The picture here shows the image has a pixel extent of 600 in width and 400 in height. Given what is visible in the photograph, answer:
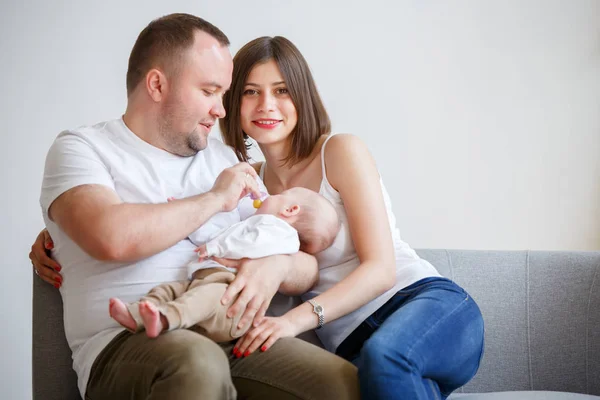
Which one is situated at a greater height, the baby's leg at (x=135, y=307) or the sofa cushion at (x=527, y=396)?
the baby's leg at (x=135, y=307)

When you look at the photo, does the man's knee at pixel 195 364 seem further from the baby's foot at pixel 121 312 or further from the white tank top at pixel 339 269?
the white tank top at pixel 339 269

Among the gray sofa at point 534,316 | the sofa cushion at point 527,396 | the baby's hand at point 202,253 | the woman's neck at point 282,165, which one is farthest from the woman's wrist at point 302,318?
the gray sofa at point 534,316

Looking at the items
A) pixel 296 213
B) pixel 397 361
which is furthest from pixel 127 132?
pixel 397 361

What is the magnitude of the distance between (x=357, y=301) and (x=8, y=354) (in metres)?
1.80

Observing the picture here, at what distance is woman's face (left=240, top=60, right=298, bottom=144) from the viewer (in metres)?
2.12

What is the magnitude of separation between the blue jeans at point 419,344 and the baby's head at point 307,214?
0.88ft

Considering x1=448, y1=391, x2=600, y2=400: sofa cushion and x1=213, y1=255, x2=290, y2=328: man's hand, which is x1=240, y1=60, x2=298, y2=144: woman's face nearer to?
x1=213, y1=255, x2=290, y2=328: man's hand

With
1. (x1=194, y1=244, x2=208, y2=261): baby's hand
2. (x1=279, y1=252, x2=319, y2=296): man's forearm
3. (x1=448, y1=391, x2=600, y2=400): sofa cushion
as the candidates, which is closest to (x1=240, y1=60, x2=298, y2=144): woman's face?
(x1=279, y1=252, x2=319, y2=296): man's forearm

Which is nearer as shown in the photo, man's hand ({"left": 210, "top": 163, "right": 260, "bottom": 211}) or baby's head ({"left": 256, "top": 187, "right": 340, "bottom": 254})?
man's hand ({"left": 210, "top": 163, "right": 260, "bottom": 211})

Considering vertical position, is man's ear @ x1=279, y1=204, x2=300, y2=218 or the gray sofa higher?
man's ear @ x1=279, y1=204, x2=300, y2=218

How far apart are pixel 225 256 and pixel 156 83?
546 millimetres

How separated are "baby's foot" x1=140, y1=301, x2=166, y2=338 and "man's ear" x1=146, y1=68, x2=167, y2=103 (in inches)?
27.4

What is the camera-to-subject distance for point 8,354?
2895 mm

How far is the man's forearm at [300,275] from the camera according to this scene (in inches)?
70.6
